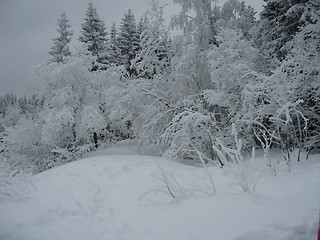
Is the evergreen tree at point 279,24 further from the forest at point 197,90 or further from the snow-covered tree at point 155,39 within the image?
the snow-covered tree at point 155,39

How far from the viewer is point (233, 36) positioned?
9.46 m

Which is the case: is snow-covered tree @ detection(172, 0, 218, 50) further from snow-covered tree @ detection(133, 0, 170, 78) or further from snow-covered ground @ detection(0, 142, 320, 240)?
snow-covered ground @ detection(0, 142, 320, 240)

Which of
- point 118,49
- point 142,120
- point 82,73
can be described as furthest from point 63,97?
point 118,49

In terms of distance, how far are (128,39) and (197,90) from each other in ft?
44.7

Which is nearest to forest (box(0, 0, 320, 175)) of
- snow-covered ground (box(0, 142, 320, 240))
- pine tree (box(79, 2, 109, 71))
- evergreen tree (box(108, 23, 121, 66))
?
snow-covered ground (box(0, 142, 320, 240))

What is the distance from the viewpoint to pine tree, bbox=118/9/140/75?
21938 millimetres

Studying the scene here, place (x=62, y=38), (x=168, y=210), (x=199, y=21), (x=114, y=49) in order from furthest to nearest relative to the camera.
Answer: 1. (x=114, y=49)
2. (x=62, y=38)
3. (x=199, y=21)
4. (x=168, y=210)

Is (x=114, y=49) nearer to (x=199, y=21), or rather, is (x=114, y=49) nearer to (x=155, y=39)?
(x=155, y=39)

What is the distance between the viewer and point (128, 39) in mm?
22484

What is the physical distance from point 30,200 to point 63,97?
968cm

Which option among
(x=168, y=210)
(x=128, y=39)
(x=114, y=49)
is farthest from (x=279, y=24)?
(x=114, y=49)

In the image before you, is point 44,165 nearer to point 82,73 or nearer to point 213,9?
point 82,73

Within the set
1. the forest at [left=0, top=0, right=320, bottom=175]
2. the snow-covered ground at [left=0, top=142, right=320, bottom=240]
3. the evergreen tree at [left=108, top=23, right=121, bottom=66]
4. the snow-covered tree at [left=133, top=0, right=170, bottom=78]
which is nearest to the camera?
the snow-covered ground at [left=0, top=142, right=320, bottom=240]

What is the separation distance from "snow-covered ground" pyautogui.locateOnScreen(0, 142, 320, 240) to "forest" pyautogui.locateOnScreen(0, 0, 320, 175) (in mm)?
2745
